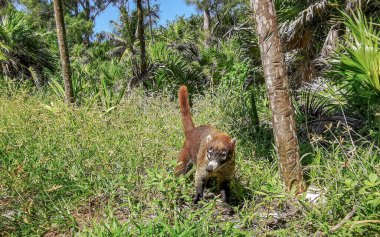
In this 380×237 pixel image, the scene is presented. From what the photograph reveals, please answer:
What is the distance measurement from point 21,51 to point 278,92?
8105mm

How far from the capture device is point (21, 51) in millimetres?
9445

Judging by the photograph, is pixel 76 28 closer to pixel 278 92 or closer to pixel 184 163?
pixel 184 163

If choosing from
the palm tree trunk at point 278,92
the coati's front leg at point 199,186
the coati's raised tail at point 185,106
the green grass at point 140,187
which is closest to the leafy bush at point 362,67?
the green grass at point 140,187

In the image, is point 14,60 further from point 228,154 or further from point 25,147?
point 228,154

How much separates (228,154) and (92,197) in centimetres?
125

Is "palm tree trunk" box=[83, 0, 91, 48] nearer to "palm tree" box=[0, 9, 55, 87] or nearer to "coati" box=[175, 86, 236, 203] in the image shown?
"palm tree" box=[0, 9, 55, 87]

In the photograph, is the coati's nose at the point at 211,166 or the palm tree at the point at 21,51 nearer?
the coati's nose at the point at 211,166

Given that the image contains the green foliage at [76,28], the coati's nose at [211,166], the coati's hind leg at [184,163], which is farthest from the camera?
the green foliage at [76,28]

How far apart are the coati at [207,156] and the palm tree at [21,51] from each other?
627 centimetres

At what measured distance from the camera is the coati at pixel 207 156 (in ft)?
10.5

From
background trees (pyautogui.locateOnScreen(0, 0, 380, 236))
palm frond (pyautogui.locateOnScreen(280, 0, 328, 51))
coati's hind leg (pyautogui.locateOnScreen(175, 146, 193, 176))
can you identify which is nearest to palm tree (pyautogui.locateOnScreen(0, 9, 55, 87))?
background trees (pyautogui.locateOnScreen(0, 0, 380, 236))

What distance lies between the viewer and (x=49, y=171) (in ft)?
11.3

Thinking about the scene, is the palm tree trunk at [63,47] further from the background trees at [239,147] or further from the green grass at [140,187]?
the green grass at [140,187]

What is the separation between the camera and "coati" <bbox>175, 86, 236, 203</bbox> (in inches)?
125
